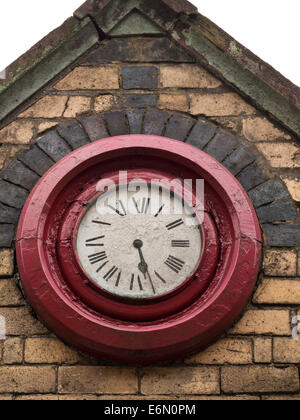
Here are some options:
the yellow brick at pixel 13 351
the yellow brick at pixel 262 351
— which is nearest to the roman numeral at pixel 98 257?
the yellow brick at pixel 13 351

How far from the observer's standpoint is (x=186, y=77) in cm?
312

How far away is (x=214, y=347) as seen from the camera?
107 inches

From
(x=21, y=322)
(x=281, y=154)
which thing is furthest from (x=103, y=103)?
(x=21, y=322)

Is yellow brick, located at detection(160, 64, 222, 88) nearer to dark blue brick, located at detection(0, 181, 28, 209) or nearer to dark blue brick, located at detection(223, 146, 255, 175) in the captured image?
dark blue brick, located at detection(223, 146, 255, 175)

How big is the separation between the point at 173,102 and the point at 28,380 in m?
1.64

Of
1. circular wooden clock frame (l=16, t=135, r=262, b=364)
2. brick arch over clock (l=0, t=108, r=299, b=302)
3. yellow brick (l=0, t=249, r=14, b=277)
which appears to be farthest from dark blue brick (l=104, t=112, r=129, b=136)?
yellow brick (l=0, t=249, r=14, b=277)

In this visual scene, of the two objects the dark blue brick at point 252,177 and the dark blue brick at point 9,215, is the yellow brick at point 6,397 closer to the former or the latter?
the dark blue brick at point 9,215

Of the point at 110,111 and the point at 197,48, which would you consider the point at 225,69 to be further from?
the point at 110,111

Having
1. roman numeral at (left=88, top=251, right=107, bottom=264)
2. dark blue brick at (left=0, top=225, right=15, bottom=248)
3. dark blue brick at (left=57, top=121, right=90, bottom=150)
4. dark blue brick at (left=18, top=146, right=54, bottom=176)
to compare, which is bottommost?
roman numeral at (left=88, top=251, right=107, bottom=264)

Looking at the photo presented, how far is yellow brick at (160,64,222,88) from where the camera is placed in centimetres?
311

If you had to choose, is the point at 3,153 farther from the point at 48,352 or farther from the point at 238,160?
the point at 238,160

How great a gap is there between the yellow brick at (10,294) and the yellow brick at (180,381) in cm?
72

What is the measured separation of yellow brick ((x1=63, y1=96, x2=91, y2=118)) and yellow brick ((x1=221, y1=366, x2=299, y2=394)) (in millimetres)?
1557

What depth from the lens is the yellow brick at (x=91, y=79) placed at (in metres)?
3.11
